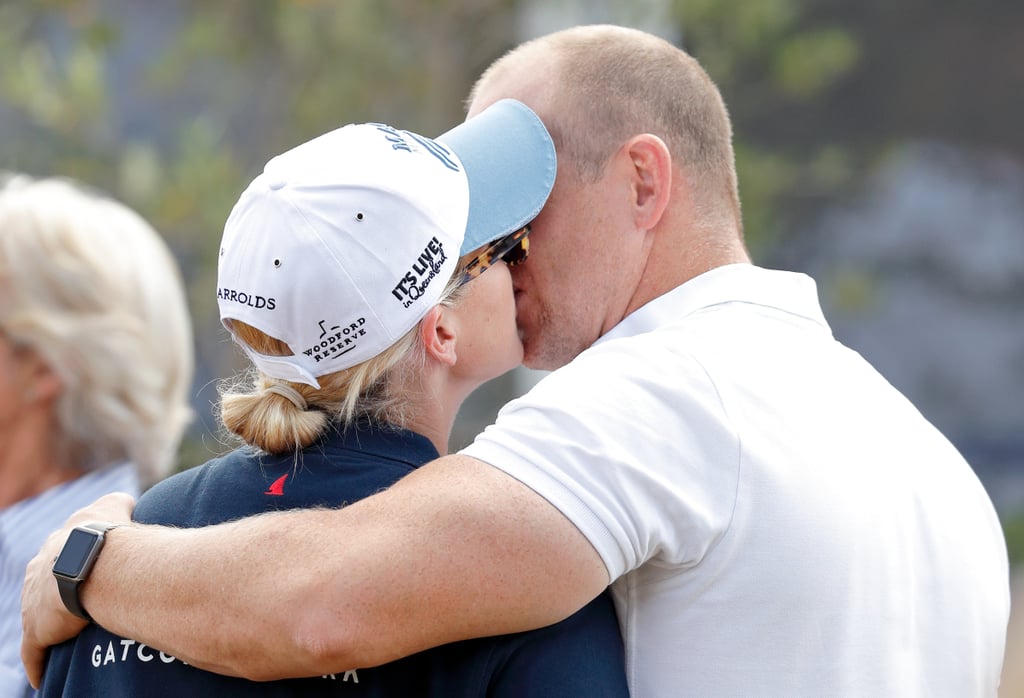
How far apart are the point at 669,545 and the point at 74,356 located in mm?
1765

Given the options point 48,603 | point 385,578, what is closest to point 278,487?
point 385,578

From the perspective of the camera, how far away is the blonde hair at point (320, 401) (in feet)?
5.45

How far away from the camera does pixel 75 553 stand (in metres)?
1.70

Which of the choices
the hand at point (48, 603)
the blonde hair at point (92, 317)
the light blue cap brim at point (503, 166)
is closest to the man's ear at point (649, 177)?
the light blue cap brim at point (503, 166)

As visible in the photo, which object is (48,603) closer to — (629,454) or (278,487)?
(278,487)

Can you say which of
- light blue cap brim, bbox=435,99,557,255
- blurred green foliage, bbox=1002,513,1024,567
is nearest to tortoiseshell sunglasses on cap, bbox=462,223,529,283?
light blue cap brim, bbox=435,99,557,255

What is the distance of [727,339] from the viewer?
→ 1771 millimetres

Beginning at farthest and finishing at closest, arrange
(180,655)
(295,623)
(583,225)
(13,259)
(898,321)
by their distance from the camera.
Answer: (898,321), (13,259), (583,225), (180,655), (295,623)

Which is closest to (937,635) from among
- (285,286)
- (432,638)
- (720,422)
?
(720,422)

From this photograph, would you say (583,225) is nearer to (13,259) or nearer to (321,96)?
(13,259)

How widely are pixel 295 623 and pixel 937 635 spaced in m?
0.96

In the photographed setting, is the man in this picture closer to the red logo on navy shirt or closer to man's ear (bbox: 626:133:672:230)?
the red logo on navy shirt

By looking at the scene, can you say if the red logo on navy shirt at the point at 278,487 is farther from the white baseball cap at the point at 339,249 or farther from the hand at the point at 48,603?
the hand at the point at 48,603

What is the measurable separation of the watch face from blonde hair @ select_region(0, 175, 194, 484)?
1.12 metres
